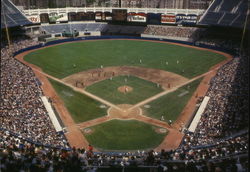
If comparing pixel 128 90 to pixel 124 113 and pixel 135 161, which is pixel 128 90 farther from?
pixel 135 161

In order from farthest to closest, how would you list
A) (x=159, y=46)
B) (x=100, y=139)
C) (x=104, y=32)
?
(x=104, y=32) → (x=159, y=46) → (x=100, y=139)

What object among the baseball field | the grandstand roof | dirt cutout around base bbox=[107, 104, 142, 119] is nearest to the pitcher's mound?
the baseball field

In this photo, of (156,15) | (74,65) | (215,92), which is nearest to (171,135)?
(215,92)

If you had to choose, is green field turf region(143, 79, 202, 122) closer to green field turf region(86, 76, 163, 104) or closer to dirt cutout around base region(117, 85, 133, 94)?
green field turf region(86, 76, 163, 104)

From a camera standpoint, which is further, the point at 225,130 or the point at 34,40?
the point at 34,40

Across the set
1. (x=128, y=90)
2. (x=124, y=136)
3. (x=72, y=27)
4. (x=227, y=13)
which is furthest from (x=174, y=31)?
(x=124, y=136)

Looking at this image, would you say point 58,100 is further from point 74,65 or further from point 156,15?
point 156,15
